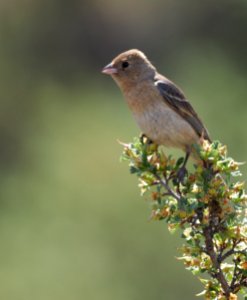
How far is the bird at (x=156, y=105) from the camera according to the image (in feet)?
26.0

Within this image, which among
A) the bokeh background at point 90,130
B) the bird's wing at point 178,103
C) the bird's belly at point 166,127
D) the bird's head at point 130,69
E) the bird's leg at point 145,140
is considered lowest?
the bird's leg at point 145,140

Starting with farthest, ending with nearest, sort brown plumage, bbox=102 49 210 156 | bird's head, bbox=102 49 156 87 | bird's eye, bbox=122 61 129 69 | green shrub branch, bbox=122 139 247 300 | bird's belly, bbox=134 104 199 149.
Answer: bird's eye, bbox=122 61 129 69
bird's head, bbox=102 49 156 87
brown plumage, bbox=102 49 210 156
bird's belly, bbox=134 104 199 149
green shrub branch, bbox=122 139 247 300

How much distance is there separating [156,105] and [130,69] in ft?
1.57

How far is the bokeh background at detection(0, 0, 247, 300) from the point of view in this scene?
17484mm

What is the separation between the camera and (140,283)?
1700 centimetres

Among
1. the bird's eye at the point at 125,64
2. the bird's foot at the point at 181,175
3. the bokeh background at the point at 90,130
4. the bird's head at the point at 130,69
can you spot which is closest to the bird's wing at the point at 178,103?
the bird's head at the point at 130,69

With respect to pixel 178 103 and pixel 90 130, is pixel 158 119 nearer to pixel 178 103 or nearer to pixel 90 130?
pixel 178 103

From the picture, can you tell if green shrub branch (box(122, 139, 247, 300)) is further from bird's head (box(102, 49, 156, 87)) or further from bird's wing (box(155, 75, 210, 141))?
bird's head (box(102, 49, 156, 87))

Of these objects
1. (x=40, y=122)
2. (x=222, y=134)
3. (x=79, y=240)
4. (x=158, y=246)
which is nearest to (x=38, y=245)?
(x=79, y=240)

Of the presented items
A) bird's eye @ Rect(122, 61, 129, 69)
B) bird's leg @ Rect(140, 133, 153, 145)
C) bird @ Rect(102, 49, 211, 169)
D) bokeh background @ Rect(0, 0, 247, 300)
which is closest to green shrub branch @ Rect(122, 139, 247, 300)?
bird's leg @ Rect(140, 133, 153, 145)

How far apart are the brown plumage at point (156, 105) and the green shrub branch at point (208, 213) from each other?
5.04 ft

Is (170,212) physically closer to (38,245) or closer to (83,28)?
(38,245)

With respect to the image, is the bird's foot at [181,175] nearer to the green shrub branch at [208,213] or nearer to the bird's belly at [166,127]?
the green shrub branch at [208,213]

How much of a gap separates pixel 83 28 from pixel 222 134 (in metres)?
10.4
